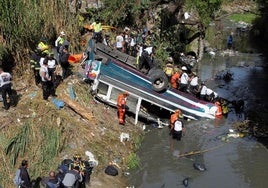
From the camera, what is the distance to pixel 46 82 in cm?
1535

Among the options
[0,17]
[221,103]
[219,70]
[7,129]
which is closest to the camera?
[7,129]

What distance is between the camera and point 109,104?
17.6 m

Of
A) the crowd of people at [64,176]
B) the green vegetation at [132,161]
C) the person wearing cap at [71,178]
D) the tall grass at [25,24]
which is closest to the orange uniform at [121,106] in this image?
the green vegetation at [132,161]

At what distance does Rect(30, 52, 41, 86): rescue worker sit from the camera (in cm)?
1595

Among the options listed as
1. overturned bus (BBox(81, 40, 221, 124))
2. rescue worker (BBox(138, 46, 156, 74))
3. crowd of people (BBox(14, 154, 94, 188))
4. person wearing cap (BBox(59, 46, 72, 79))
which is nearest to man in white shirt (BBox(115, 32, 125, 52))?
overturned bus (BBox(81, 40, 221, 124))

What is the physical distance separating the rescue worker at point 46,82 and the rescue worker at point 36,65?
78 centimetres

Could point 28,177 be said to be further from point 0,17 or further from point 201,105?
point 201,105

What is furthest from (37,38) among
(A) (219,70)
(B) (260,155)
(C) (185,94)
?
(A) (219,70)

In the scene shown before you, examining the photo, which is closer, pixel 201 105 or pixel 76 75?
pixel 76 75

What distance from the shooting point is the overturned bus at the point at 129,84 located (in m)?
17.4

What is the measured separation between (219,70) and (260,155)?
14616 millimetres

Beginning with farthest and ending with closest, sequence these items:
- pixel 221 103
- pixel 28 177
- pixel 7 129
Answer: pixel 221 103 < pixel 7 129 < pixel 28 177

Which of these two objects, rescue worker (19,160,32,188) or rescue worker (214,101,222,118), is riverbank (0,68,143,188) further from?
rescue worker (214,101,222,118)

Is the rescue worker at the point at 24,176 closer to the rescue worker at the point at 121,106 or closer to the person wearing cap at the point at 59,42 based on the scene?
the rescue worker at the point at 121,106
